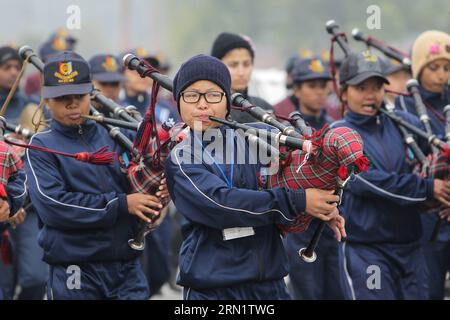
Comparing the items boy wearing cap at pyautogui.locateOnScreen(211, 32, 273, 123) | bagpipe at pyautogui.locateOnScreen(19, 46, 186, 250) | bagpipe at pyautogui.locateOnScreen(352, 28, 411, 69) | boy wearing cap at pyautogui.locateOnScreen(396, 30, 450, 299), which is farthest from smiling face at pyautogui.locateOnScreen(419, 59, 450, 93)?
bagpipe at pyautogui.locateOnScreen(19, 46, 186, 250)

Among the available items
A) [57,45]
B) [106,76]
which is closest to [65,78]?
[106,76]

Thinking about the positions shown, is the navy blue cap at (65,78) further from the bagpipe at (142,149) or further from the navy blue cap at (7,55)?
the navy blue cap at (7,55)

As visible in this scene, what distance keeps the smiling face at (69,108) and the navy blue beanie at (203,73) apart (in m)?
1.24

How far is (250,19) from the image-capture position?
46719 millimetres

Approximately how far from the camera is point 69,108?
732cm

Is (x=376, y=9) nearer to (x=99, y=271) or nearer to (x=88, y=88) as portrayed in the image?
(x=88, y=88)

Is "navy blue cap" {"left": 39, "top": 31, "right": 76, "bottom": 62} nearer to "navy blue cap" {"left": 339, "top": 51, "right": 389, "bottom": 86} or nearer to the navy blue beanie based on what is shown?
"navy blue cap" {"left": 339, "top": 51, "right": 389, "bottom": 86}

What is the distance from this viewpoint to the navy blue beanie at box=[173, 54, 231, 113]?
6227 millimetres

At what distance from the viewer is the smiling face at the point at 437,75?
9.02 meters

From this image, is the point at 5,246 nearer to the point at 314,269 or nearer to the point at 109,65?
the point at 109,65

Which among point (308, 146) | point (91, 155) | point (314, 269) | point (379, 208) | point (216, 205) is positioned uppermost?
point (308, 146)

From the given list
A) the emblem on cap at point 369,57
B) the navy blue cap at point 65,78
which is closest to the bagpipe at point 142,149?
the navy blue cap at point 65,78

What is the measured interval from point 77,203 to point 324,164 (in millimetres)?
1991
